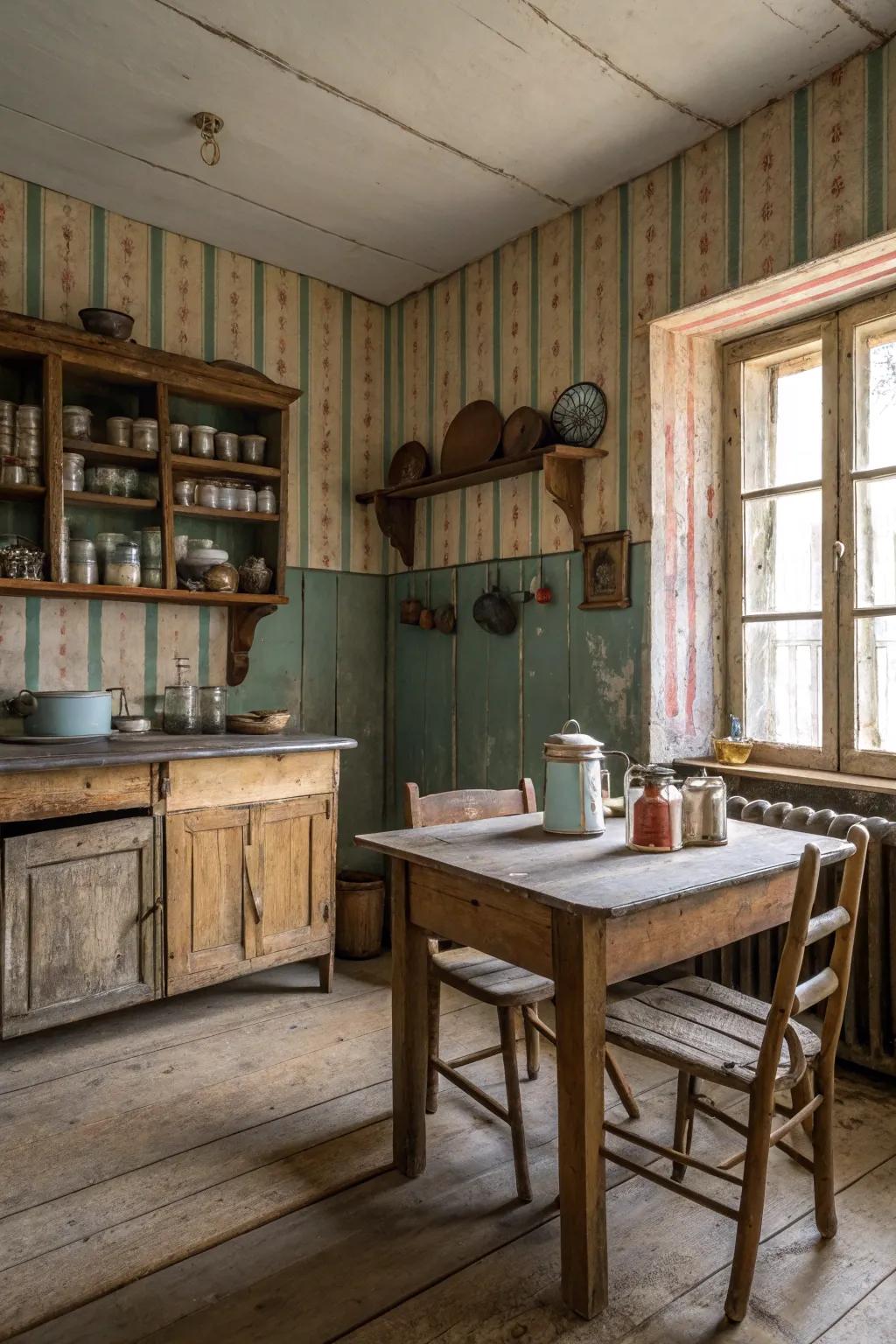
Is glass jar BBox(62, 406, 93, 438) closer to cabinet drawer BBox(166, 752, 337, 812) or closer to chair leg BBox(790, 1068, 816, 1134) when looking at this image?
cabinet drawer BBox(166, 752, 337, 812)

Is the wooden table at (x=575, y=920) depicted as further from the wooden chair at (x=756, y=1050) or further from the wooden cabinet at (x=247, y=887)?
the wooden cabinet at (x=247, y=887)

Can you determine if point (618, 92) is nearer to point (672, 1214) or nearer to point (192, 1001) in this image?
point (672, 1214)

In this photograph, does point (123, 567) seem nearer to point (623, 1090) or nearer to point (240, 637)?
point (240, 637)

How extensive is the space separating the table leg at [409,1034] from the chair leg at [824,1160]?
2.90ft

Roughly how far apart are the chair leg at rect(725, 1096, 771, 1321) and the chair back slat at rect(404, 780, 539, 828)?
0.99 m

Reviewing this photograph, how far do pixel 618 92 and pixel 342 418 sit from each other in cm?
192

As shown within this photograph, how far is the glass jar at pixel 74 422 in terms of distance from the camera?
3195 millimetres

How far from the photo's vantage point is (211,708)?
135 inches

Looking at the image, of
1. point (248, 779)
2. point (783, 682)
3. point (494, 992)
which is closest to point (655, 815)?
point (494, 992)

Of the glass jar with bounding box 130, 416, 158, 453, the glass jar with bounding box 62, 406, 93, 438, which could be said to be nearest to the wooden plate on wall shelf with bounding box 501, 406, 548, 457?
the glass jar with bounding box 130, 416, 158, 453

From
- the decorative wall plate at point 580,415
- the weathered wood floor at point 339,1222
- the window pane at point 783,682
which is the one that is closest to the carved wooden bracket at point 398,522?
the decorative wall plate at point 580,415

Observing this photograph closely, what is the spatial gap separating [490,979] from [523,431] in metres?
2.25

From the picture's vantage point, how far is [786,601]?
3129 millimetres

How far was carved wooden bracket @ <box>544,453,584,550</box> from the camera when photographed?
10.7 ft
